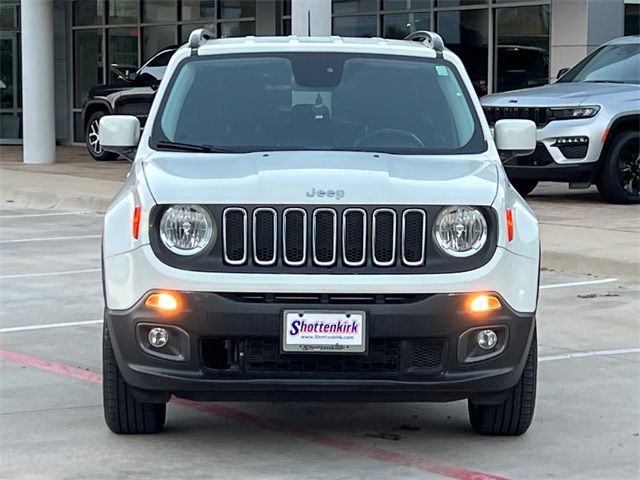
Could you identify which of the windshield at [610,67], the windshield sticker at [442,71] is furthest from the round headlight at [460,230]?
the windshield at [610,67]

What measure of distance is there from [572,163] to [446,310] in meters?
10.1

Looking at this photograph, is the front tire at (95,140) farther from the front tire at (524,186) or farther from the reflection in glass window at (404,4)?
the front tire at (524,186)

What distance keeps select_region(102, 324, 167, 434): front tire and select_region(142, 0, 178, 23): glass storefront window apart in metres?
22.3

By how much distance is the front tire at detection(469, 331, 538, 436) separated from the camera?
5922 millimetres

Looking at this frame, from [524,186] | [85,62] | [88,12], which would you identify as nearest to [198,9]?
[88,12]

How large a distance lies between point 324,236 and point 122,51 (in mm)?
24064

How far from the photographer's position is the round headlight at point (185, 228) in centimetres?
548

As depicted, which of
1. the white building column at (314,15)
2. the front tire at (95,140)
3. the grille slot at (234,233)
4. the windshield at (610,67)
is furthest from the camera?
the front tire at (95,140)

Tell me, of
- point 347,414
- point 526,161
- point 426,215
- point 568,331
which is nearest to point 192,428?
point 347,414

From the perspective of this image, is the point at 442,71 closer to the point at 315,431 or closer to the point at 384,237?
the point at 384,237

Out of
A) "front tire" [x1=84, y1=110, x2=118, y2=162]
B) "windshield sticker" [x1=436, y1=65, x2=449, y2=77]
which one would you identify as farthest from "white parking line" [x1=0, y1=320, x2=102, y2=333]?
"front tire" [x1=84, y1=110, x2=118, y2=162]

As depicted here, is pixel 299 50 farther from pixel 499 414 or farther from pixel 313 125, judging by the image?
pixel 499 414

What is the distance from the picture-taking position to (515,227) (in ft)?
18.7

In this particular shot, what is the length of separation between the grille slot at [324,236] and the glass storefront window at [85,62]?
80.6 feet
